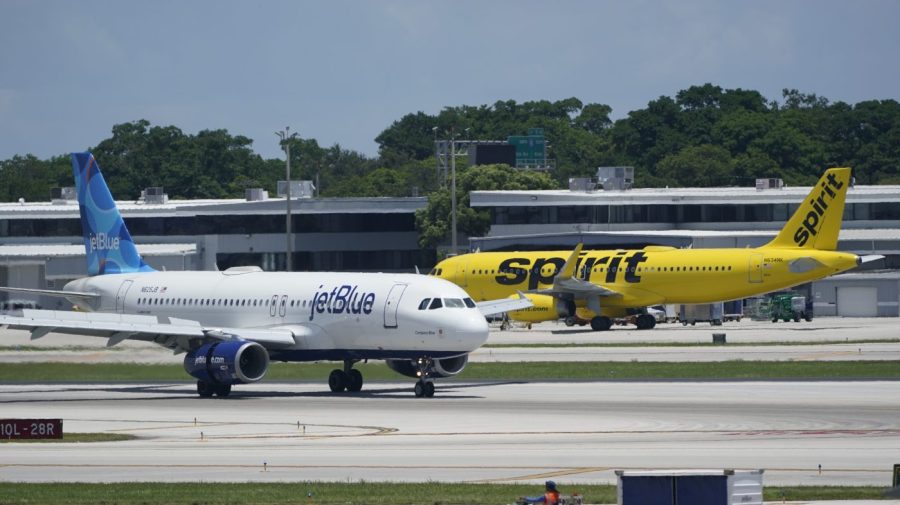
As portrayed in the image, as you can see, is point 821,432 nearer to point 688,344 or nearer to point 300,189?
point 688,344

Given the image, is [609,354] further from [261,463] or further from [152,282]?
[261,463]

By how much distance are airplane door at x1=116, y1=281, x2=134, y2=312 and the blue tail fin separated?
1829mm

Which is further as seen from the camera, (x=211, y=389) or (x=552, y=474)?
(x=211, y=389)

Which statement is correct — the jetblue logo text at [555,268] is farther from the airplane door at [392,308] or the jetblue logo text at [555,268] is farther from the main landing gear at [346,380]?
the airplane door at [392,308]

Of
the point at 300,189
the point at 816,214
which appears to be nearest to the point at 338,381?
the point at 816,214

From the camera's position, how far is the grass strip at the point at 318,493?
25938mm

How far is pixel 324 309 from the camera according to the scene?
50.8 m

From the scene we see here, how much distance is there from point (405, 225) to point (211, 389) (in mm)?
91012

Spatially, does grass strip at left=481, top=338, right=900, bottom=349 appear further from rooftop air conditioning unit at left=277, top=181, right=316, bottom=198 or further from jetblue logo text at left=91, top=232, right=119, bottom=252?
rooftop air conditioning unit at left=277, top=181, right=316, bottom=198

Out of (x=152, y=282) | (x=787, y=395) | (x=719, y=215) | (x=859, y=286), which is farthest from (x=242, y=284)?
(x=719, y=215)

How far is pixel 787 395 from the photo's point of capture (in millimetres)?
46219

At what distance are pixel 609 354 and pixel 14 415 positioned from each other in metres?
31.3

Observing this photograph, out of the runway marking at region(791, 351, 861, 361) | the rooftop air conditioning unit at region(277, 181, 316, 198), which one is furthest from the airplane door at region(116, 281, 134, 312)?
the rooftop air conditioning unit at region(277, 181, 316, 198)

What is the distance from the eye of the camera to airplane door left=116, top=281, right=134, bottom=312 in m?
57.3
